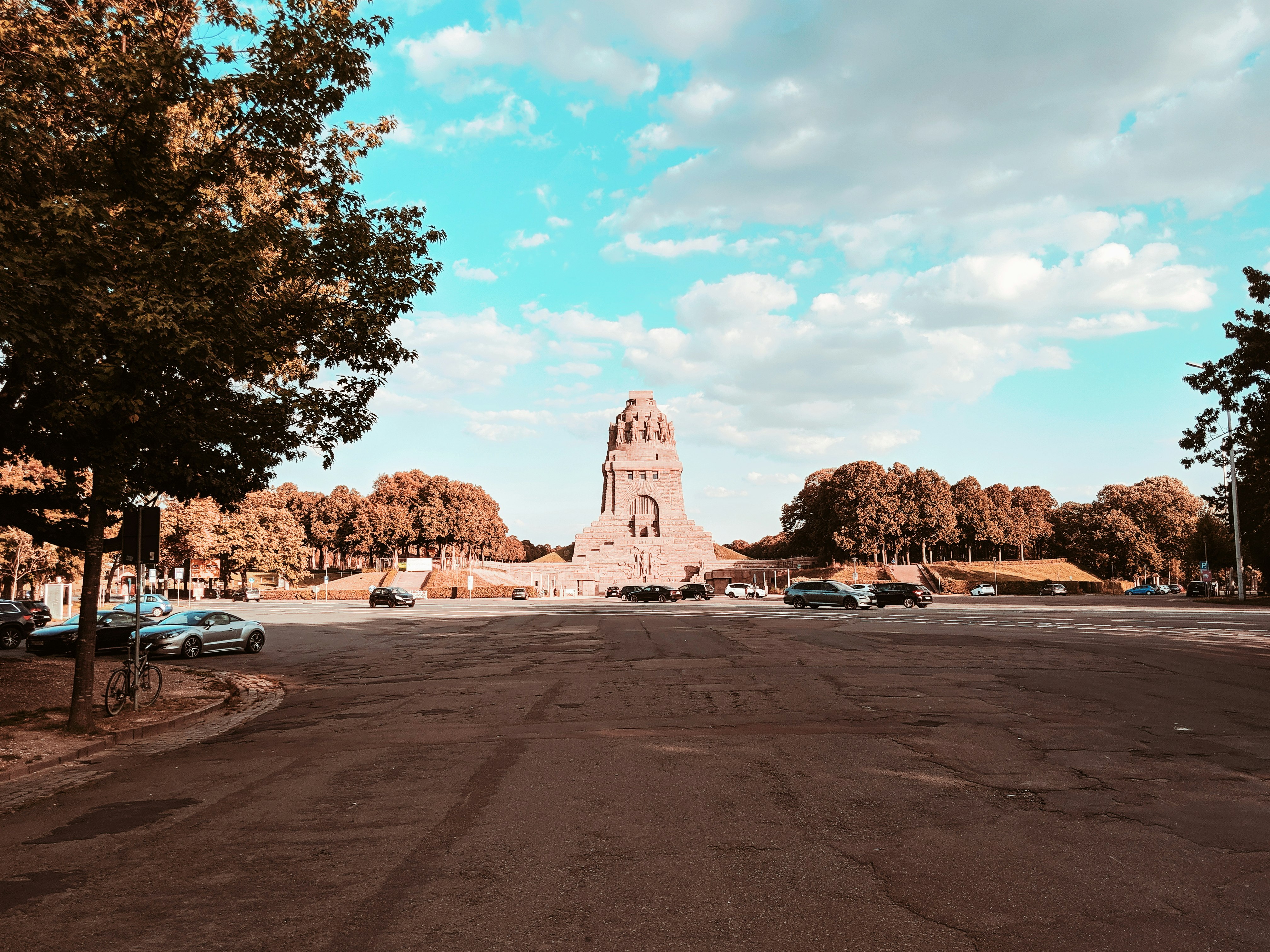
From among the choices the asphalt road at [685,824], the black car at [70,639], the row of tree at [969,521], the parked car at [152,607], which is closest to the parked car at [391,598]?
the parked car at [152,607]

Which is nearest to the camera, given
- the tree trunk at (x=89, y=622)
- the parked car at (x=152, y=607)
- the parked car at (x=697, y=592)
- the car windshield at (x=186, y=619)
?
the tree trunk at (x=89, y=622)

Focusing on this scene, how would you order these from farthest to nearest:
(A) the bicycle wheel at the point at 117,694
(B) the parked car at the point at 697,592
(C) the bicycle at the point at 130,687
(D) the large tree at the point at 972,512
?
(D) the large tree at the point at 972,512 < (B) the parked car at the point at 697,592 < (C) the bicycle at the point at 130,687 < (A) the bicycle wheel at the point at 117,694

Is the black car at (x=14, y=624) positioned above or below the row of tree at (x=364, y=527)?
below

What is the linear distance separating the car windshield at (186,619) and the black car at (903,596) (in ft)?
111

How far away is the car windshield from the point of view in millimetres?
22516

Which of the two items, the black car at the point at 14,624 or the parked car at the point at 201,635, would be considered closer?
the parked car at the point at 201,635

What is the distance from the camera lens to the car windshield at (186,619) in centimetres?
2252

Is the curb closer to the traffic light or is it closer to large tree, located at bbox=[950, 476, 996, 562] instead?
the traffic light

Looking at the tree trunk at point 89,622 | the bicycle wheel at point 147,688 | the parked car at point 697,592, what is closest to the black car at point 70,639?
the bicycle wheel at point 147,688

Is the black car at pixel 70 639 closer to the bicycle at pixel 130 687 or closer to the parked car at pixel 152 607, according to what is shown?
the bicycle at pixel 130 687

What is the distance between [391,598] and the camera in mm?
53656

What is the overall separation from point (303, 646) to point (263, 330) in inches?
671

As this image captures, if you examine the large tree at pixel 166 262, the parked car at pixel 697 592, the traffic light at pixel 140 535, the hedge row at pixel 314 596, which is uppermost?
the large tree at pixel 166 262

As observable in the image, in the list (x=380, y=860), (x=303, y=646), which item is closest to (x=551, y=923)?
(x=380, y=860)
